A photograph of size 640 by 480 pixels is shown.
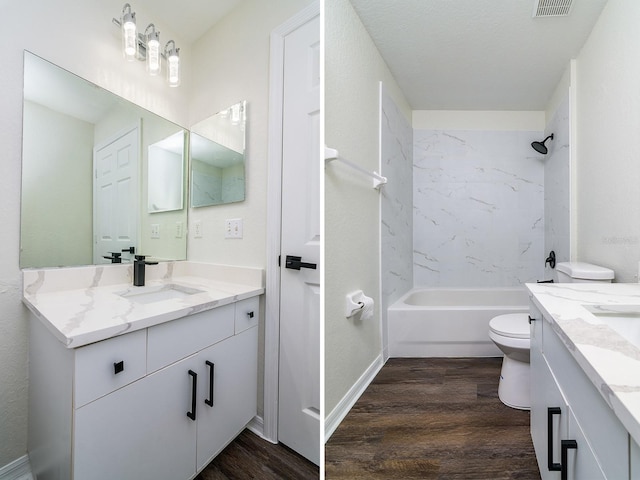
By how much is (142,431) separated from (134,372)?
0.18m

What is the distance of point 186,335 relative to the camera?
991 mm

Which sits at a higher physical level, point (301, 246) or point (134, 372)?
point (301, 246)

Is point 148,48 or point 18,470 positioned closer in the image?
point 18,470

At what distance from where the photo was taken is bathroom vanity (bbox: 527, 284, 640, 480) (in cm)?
46

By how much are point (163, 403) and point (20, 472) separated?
0.64 m

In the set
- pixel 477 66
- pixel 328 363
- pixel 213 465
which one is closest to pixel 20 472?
pixel 213 465

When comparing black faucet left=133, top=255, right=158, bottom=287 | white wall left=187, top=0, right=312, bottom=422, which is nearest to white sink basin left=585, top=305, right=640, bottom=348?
white wall left=187, top=0, right=312, bottom=422

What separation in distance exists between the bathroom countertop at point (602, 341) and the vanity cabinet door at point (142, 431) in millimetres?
977

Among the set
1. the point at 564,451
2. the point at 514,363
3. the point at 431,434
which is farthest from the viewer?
the point at 514,363

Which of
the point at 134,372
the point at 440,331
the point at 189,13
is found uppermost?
the point at 189,13

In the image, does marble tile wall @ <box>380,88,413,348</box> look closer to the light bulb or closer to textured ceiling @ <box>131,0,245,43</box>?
textured ceiling @ <box>131,0,245,43</box>

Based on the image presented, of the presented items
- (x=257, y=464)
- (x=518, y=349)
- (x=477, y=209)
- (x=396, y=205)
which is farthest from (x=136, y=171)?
(x=477, y=209)

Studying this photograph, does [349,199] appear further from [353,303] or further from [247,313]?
[247,313]

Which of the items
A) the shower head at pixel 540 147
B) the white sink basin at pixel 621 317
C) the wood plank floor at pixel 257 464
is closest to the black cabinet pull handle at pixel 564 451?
the white sink basin at pixel 621 317
